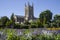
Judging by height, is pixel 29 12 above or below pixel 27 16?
above

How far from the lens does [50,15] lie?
95062 millimetres

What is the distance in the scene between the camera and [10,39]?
319 inches

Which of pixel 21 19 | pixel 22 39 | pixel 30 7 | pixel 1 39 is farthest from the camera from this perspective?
pixel 30 7

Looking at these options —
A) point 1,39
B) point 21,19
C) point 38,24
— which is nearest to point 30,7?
point 21,19

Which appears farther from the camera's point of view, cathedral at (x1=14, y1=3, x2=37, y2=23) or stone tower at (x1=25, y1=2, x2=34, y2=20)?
stone tower at (x1=25, y1=2, x2=34, y2=20)

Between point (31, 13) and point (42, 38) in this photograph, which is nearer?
point (42, 38)

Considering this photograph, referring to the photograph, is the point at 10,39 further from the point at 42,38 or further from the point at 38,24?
the point at 38,24

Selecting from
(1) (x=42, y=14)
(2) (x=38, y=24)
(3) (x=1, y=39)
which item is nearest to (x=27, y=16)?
(1) (x=42, y=14)

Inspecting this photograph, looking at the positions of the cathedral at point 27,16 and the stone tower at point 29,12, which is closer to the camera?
the cathedral at point 27,16

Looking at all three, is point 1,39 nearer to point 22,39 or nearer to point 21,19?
point 22,39

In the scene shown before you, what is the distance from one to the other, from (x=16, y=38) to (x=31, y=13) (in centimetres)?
13729

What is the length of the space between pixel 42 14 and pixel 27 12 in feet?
165

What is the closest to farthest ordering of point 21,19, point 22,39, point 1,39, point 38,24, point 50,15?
point 22,39 → point 1,39 → point 38,24 → point 50,15 → point 21,19

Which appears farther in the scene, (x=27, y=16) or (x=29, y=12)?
(x=29, y=12)
